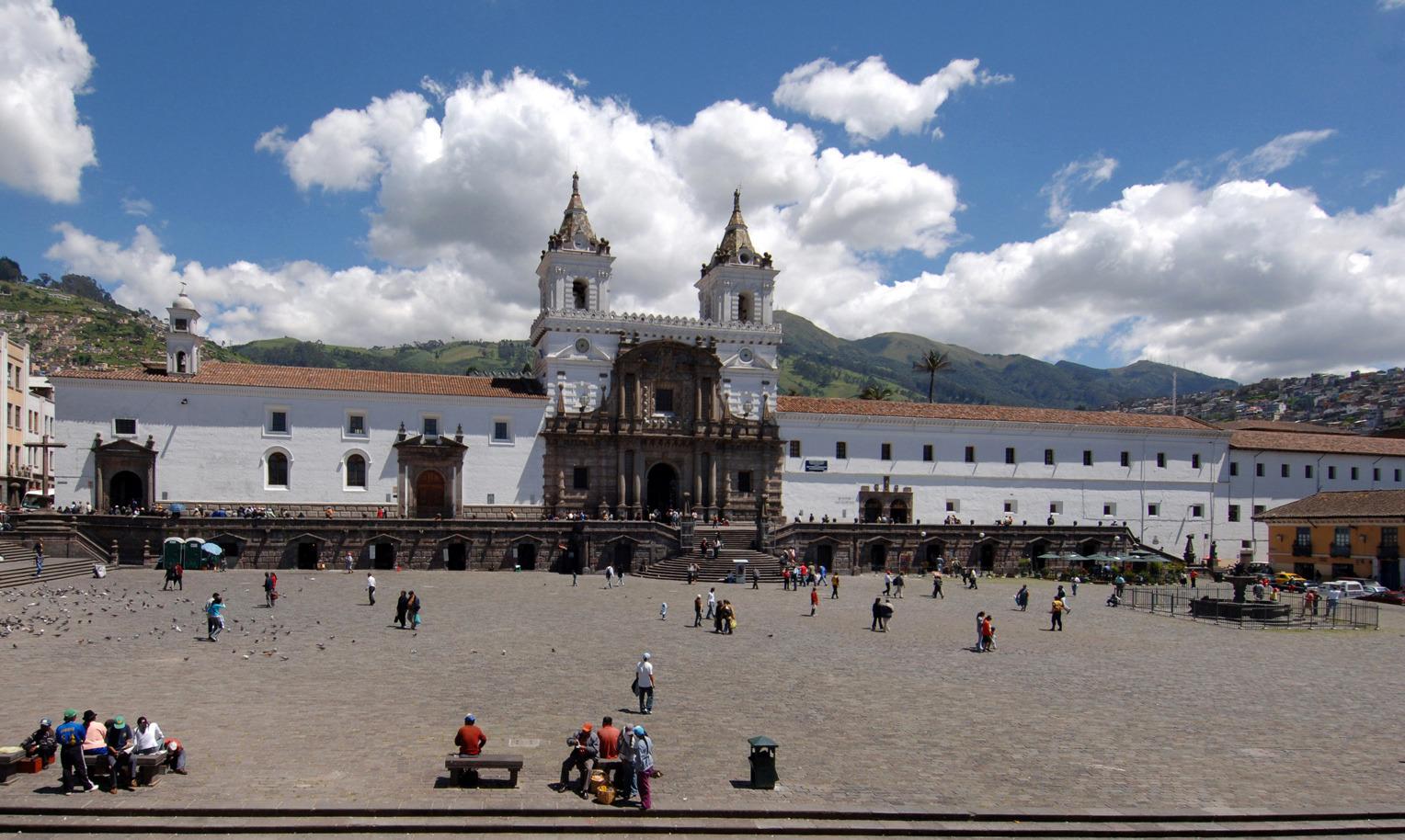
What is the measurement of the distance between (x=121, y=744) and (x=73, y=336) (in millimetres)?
128162

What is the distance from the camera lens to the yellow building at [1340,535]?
47.6m

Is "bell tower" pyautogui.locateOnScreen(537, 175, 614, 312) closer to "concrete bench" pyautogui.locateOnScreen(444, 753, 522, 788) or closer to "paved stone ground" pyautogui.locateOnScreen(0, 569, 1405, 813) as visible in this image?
"paved stone ground" pyautogui.locateOnScreen(0, 569, 1405, 813)

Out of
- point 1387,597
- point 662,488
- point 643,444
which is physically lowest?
point 1387,597

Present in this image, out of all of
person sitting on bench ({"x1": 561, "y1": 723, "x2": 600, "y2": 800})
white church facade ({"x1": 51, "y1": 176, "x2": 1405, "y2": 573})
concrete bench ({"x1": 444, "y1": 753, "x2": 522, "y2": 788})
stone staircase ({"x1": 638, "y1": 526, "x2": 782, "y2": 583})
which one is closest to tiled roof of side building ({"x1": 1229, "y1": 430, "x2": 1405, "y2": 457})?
white church facade ({"x1": 51, "y1": 176, "x2": 1405, "y2": 573})

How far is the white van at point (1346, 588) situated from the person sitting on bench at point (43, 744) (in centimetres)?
4680

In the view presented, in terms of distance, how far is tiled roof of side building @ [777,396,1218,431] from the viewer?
53.4 metres

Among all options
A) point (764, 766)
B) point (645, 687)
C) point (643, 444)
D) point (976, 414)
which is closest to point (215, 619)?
point (645, 687)

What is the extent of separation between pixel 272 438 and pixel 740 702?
3541cm

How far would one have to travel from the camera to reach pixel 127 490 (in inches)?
1697

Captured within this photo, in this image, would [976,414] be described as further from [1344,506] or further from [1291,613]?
[1291,613]

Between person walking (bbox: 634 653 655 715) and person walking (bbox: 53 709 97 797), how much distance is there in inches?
326

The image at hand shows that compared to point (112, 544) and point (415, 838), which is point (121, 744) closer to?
point (415, 838)

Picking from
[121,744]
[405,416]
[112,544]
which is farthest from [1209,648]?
[112,544]

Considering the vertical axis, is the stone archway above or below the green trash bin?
above
